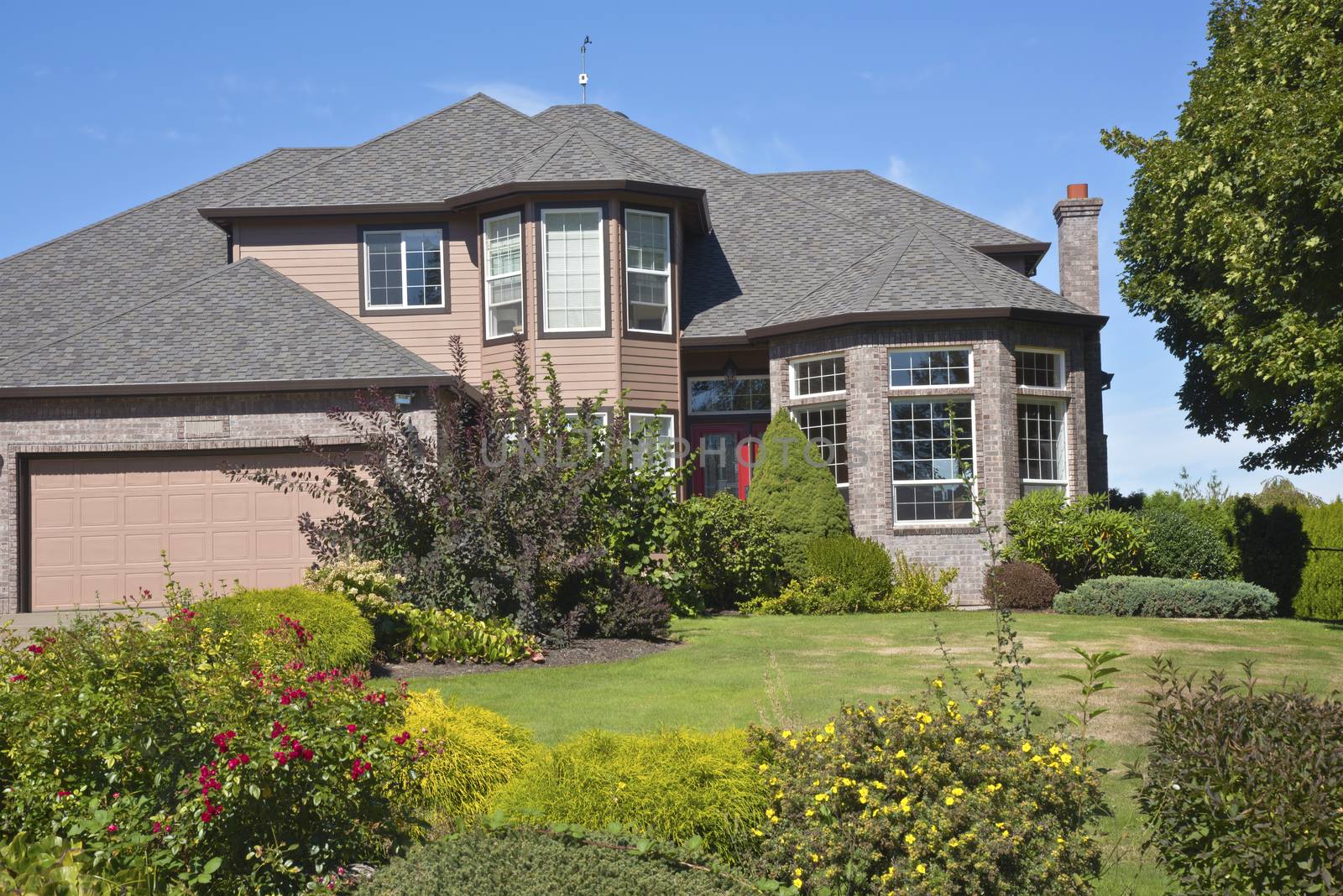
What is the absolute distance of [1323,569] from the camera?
1948cm

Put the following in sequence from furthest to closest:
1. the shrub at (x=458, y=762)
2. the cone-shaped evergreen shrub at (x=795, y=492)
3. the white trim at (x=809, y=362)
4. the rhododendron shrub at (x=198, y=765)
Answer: the white trim at (x=809, y=362)
the cone-shaped evergreen shrub at (x=795, y=492)
the shrub at (x=458, y=762)
the rhododendron shrub at (x=198, y=765)

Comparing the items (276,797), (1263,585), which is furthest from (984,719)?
(1263,585)

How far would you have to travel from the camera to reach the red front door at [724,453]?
20.5 metres

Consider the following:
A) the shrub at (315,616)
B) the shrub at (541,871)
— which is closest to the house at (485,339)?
the shrub at (315,616)

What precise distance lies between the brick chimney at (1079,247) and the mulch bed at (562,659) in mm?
11488

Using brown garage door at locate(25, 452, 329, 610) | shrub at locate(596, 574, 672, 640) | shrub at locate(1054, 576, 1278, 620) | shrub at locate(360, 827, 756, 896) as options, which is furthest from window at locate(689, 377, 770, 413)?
shrub at locate(360, 827, 756, 896)

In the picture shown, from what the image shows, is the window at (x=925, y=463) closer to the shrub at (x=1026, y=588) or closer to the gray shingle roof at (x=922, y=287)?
the shrub at (x=1026, y=588)

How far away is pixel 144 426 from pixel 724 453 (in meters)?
8.95

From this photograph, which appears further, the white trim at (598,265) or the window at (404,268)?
the window at (404,268)

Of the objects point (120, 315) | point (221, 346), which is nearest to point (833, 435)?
point (221, 346)

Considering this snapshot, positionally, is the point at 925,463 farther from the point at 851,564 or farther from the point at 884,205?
the point at 884,205

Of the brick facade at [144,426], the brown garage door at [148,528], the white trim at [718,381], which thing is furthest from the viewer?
the white trim at [718,381]

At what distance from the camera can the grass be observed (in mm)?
8727

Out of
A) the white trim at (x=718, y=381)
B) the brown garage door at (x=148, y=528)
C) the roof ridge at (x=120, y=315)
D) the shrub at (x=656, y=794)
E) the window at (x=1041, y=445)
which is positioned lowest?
the shrub at (x=656, y=794)
